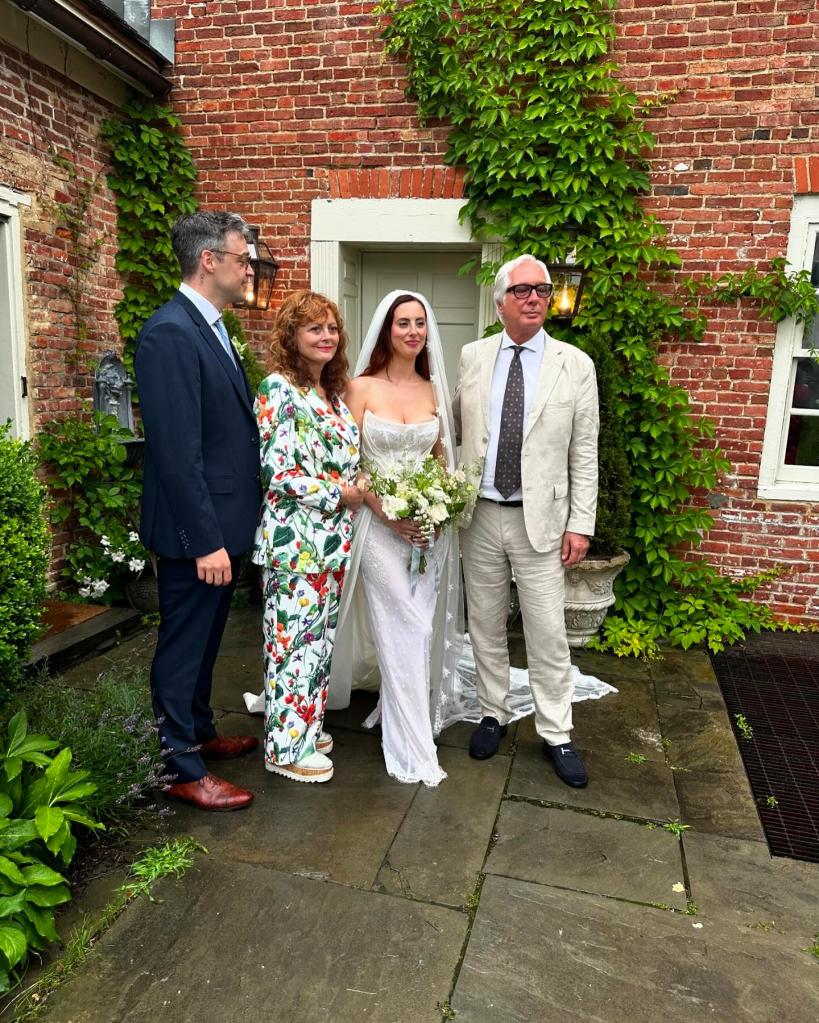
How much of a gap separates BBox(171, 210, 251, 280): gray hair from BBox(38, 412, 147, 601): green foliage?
259 cm

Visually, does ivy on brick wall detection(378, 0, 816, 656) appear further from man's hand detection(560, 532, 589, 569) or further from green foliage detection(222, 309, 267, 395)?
green foliage detection(222, 309, 267, 395)

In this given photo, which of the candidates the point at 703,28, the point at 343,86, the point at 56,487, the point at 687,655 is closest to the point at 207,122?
the point at 343,86

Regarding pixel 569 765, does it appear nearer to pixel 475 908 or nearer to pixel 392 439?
pixel 475 908

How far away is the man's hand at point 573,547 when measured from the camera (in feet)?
10.6

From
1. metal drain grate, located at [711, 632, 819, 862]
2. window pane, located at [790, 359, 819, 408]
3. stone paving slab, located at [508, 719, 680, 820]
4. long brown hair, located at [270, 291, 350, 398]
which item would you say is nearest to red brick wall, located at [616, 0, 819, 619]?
window pane, located at [790, 359, 819, 408]

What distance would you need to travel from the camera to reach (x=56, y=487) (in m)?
4.86

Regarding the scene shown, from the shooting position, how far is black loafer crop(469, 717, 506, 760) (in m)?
3.39

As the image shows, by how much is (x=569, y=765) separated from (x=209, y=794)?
1529 mm

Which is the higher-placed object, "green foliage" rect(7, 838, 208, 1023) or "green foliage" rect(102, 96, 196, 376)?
"green foliage" rect(102, 96, 196, 376)

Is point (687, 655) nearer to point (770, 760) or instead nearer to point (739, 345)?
point (770, 760)

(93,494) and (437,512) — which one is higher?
(437,512)

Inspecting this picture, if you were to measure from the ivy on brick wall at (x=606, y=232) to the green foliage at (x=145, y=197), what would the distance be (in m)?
1.81

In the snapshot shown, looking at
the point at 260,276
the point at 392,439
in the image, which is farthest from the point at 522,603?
the point at 260,276

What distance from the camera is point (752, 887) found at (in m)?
2.59
